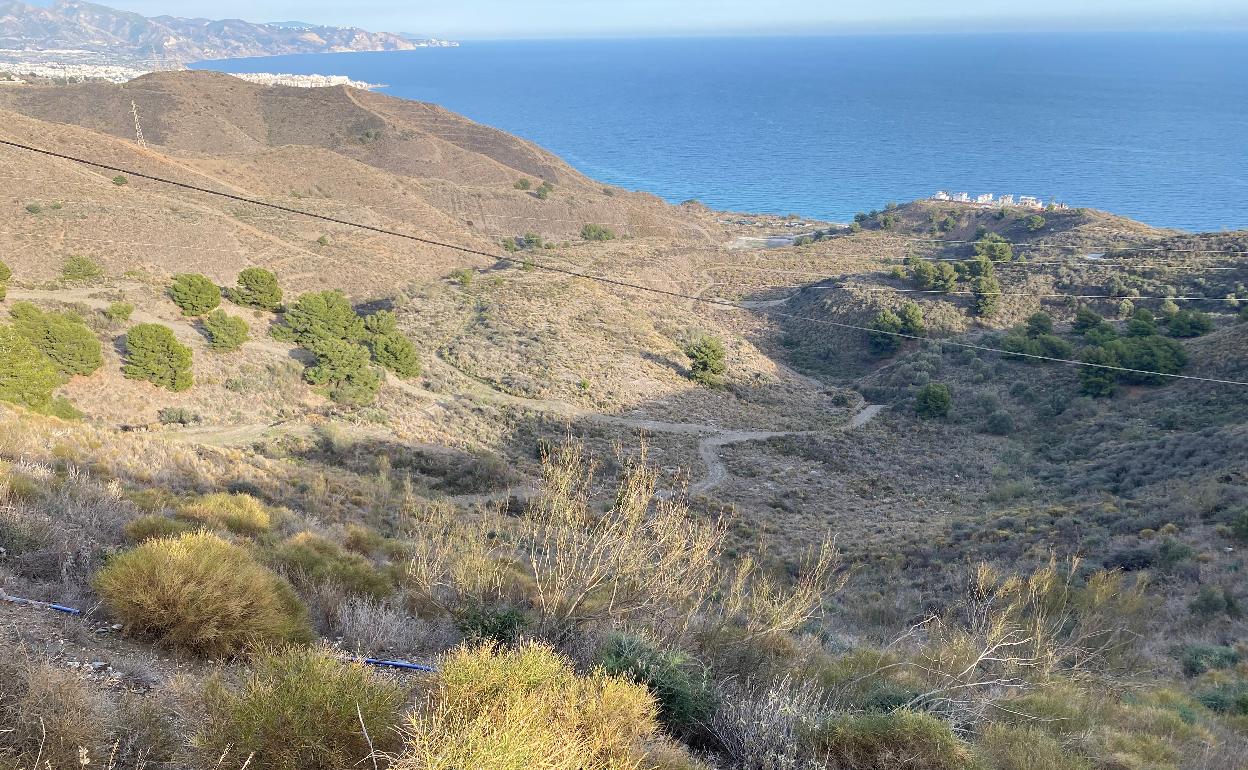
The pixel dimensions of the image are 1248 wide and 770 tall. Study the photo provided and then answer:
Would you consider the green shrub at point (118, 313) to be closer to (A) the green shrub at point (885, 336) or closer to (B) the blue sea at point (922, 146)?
(A) the green shrub at point (885, 336)

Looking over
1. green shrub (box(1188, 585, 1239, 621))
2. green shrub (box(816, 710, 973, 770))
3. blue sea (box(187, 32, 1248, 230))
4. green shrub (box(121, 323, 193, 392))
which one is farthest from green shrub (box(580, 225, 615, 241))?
green shrub (box(816, 710, 973, 770))

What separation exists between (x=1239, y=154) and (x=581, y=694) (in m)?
159

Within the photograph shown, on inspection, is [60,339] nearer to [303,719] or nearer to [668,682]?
[303,719]

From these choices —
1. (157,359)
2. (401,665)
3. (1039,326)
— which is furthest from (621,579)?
(1039,326)

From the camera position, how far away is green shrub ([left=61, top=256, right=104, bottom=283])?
1073 inches

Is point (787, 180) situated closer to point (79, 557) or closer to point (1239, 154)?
point (1239, 154)

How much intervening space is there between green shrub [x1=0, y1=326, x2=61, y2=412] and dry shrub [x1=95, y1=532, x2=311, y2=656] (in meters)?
15.5

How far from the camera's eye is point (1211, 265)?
3778cm

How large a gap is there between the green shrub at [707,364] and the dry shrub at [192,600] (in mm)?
27336

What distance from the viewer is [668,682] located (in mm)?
5371

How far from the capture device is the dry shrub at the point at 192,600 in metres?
5.20

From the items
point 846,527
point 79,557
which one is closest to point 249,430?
point 79,557

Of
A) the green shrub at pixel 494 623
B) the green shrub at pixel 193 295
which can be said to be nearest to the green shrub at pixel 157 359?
the green shrub at pixel 193 295

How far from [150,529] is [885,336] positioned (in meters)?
37.4
